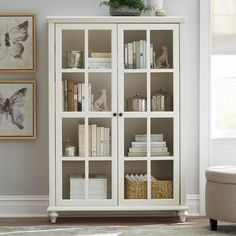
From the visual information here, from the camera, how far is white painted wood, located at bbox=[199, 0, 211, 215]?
198 inches

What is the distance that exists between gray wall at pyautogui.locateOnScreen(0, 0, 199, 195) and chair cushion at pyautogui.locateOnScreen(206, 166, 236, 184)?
0.73 metres

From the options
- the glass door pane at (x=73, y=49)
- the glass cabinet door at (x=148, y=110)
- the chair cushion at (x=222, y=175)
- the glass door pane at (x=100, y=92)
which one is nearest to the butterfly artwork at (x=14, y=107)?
the glass door pane at (x=73, y=49)

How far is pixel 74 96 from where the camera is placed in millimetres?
4691

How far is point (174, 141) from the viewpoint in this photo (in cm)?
469

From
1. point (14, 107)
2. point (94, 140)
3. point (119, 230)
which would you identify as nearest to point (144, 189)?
point (119, 230)

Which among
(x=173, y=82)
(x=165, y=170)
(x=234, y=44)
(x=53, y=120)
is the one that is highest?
(x=234, y=44)

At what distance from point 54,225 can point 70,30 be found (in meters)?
1.57

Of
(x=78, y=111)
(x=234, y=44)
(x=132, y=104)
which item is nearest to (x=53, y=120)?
(x=78, y=111)

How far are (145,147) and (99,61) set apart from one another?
2.59 feet

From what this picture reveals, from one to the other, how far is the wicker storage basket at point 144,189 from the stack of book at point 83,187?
20 cm

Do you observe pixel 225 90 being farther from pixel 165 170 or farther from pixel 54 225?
pixel 54 225

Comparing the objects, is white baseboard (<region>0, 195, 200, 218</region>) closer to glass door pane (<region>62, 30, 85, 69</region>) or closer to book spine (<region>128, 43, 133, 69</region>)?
glass door pane (<region>62, 30, 85, 69</region>)

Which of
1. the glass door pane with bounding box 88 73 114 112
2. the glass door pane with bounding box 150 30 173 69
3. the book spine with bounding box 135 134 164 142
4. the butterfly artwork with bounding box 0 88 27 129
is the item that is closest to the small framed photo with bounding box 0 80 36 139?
the butterfly artwork with bounding box 0 88 27 129

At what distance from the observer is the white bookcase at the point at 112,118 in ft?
15.3
